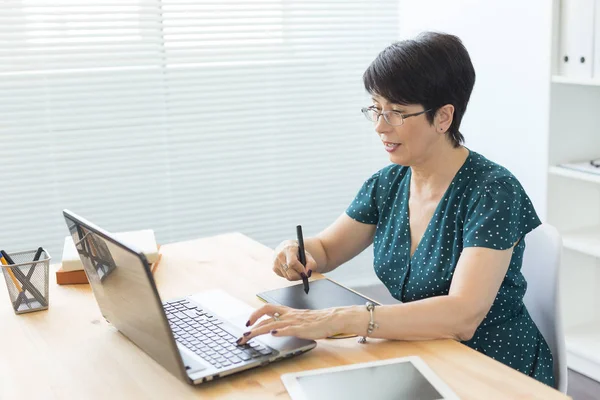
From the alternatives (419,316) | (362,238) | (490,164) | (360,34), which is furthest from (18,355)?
(360,34)

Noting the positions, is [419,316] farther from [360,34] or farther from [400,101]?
[360,34]

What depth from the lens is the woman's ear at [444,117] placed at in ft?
6.06

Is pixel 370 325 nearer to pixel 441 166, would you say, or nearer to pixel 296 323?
pixel 296 323

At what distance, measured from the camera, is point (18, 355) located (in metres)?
1.53

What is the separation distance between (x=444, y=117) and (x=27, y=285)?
1.01 metres

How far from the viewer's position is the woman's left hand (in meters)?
1.48

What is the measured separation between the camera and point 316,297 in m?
1.75

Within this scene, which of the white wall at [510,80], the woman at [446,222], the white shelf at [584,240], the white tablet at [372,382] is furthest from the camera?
the white wall at [510,80]

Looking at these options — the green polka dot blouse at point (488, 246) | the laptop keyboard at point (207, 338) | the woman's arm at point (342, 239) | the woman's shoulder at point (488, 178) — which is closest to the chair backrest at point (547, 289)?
the green polka dot blouse at point (488, 246)

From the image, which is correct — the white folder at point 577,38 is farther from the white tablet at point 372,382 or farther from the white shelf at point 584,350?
the white tablet at point 372,382

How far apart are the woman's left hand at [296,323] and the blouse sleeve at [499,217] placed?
0.36 meters

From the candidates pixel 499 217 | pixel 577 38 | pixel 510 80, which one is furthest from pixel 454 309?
pixel 510 80

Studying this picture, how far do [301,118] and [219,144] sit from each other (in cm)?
43

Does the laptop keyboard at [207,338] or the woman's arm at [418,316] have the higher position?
the woman's arm at [418,316]
